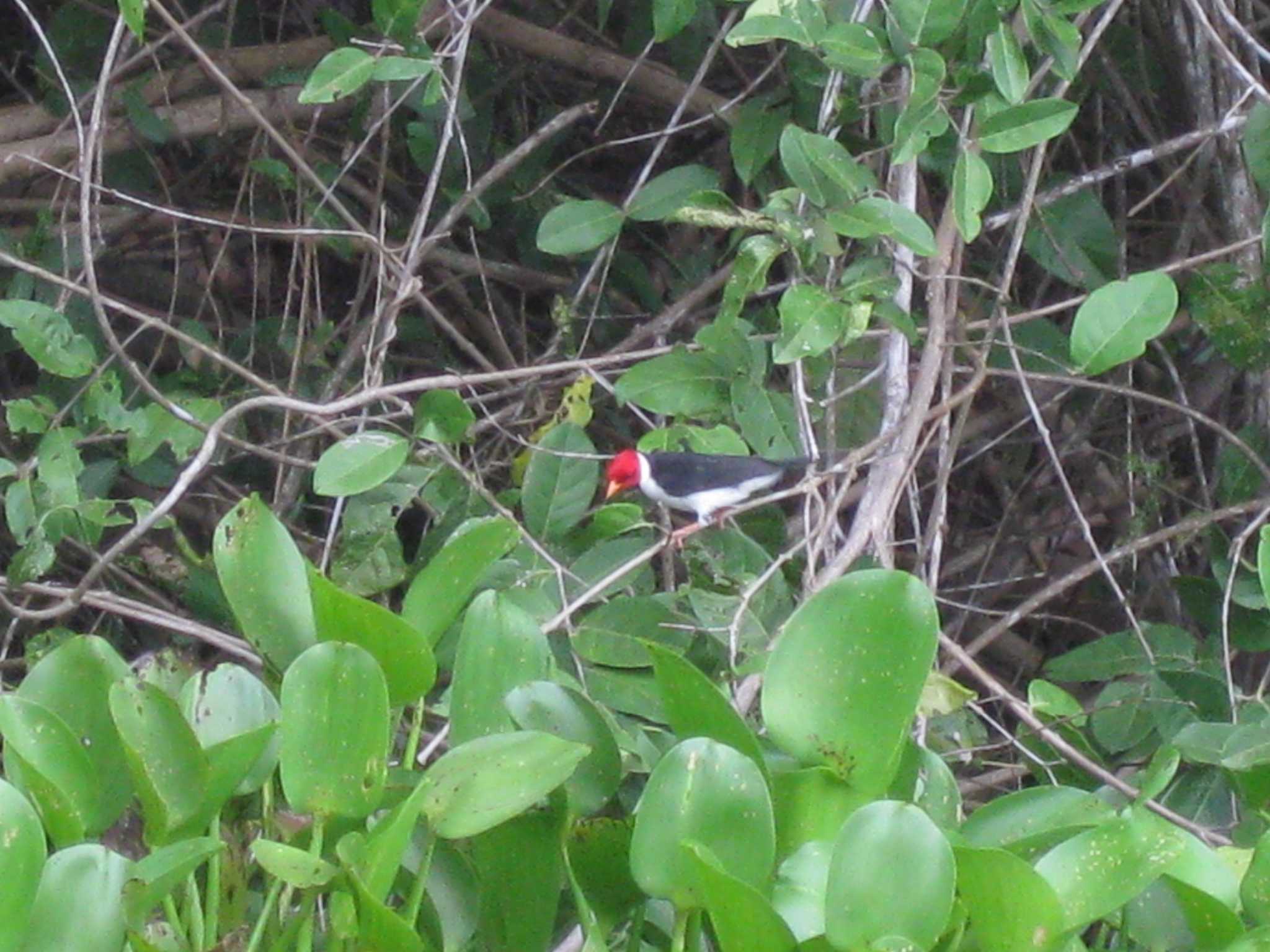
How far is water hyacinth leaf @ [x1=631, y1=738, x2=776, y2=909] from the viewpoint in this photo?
1471mm

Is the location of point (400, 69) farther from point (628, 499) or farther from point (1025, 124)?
point (628, 499)

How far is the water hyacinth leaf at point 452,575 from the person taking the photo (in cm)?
171

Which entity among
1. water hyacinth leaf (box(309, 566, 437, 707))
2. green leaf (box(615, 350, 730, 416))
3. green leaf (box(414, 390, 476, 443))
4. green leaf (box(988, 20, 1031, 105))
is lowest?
green leaf (box(615, 350, 730, 416))

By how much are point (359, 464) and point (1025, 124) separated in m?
1.02

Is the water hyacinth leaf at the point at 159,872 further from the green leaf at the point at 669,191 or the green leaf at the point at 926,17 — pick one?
the green leaf at the point at 669,191

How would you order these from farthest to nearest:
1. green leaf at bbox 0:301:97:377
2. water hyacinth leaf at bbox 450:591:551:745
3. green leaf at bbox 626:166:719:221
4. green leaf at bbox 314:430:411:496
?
green leaf at bbox 626:166:719:221, green leaf at bbox 0:301:97:377, green leaf at bbox 314:430:411:496, water hyacinth leaf at bbox 450:591:551:745

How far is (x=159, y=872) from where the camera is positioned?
1.41 metres

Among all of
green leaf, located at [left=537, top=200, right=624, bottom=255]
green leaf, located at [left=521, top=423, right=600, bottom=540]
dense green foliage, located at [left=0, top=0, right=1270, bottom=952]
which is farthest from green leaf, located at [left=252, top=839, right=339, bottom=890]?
green leaf, located at [left=537, top=200, right=624, bottom=255]

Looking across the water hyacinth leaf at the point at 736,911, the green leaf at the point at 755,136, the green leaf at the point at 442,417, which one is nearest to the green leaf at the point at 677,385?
the green leaf at the point at 442,417

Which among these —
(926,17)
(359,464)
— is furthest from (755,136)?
(359,464)

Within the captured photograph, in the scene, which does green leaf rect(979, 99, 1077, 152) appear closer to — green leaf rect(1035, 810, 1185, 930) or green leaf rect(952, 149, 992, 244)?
green leaf rect(952, 149, 992, 244)

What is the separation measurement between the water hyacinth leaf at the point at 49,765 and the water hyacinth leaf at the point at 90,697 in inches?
1.5

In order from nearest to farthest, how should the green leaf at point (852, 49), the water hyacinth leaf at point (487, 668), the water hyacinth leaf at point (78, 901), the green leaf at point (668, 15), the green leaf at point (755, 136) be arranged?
the water hyacinth leaf at point (78, 901), the water hyacinth leaf at point (487, 668), the green leaf at point (852, 49), the green leaf at point (668, 15), the green leaf at point (755, 136)

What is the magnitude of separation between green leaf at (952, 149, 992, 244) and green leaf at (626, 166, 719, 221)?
67 centimetres
